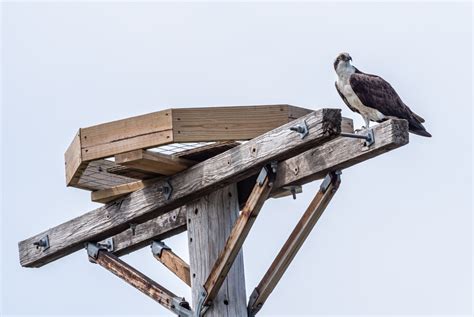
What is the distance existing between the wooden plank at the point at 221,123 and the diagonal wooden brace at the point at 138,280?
1138mm

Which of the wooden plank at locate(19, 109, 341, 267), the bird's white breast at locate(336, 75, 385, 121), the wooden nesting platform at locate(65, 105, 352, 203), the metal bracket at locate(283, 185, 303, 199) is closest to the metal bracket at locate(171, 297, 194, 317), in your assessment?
the wooden plank at locate(19, 109, 341, 267)

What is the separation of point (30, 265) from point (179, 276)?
4.32 ft

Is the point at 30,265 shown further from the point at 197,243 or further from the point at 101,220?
the point at 197,243

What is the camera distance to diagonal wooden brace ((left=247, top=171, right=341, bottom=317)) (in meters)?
7.52

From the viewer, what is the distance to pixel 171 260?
848cm

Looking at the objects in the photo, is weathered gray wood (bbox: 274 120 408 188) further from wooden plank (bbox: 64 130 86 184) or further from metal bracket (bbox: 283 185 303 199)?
wooden plank (bbox: 64 130 86 184)

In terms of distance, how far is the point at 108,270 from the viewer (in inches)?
339

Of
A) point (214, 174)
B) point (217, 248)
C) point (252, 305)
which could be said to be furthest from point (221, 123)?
point (252, 305)

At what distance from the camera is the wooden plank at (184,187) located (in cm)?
683

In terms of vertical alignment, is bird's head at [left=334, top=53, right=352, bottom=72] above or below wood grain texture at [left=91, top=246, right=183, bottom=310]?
above

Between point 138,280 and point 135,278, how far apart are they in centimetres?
4

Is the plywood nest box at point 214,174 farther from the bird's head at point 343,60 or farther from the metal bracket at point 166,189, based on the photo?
the bird's head at point 343,60

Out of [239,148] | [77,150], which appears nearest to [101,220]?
[77,150]

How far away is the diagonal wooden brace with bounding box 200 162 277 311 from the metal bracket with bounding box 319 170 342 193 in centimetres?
36
